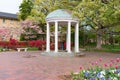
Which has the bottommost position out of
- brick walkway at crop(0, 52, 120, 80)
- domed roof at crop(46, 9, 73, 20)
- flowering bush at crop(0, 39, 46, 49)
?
brick walkway at crop(0, 52, 120, 80)

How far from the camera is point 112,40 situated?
49438 millimetres

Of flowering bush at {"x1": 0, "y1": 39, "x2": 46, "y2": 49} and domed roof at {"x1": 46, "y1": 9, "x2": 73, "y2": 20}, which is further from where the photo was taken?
flowering bush at {"x1": 0, "y1": 39, "x2": 46, "y2": 49}

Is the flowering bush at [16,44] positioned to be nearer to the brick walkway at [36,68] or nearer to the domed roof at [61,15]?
the domed roof at [61,15]

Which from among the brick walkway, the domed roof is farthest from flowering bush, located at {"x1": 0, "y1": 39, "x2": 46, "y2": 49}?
the brick walkway

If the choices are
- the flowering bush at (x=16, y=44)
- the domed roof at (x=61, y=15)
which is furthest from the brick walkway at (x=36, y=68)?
the flowering bush at (x=16, y=44)

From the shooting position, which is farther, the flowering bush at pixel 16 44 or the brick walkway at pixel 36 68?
the flowering bush at pixel 16 44

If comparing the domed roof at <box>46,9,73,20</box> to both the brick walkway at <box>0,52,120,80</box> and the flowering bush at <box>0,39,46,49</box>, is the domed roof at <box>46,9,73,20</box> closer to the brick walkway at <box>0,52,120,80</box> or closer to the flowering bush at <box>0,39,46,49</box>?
the brick walkway at <box>0,52,120,80</box>

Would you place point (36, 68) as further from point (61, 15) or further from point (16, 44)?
point (16, 44)

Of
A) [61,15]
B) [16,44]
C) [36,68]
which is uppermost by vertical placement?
[61,15]

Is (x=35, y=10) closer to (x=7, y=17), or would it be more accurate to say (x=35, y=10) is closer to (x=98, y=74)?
(x=7, y=17)

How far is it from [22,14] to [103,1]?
25386mm

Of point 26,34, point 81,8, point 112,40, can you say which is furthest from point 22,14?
point 81,8

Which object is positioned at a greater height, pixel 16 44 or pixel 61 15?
pixel 61 15

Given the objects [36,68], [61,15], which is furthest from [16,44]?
[36,68]
